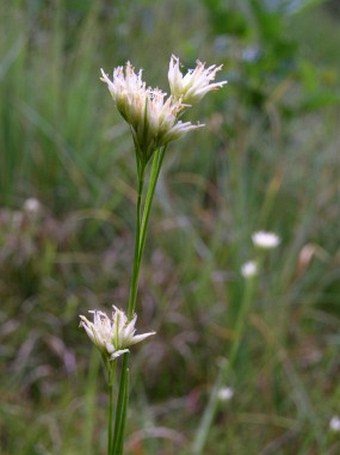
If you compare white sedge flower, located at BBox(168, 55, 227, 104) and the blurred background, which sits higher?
the blurred background

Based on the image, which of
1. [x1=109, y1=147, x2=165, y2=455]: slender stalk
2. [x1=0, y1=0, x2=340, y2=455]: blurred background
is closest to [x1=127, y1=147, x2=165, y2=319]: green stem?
[x1=109, y1=147, x2=165, y2=455]: slender stalk

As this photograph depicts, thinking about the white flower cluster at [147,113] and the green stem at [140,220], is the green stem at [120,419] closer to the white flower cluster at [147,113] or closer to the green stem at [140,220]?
the green stem at [140,220]

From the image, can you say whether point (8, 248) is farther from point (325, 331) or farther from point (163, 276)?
point (325, 331)

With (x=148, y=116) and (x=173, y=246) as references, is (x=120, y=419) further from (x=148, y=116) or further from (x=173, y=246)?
(x=173, y=246)

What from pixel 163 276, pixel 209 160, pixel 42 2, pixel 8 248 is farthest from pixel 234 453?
pixel 42 2

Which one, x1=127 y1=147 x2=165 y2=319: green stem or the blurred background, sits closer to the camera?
x1=127 y1=147 x2=165 y2=319: green stem


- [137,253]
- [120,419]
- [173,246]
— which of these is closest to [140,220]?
[137,253]

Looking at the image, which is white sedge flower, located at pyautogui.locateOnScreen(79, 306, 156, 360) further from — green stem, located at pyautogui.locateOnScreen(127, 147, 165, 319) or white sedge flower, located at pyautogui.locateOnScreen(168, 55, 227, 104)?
white sedge flower, located at pyautogui.locateOnScreen(168, 55, 227, 104)
